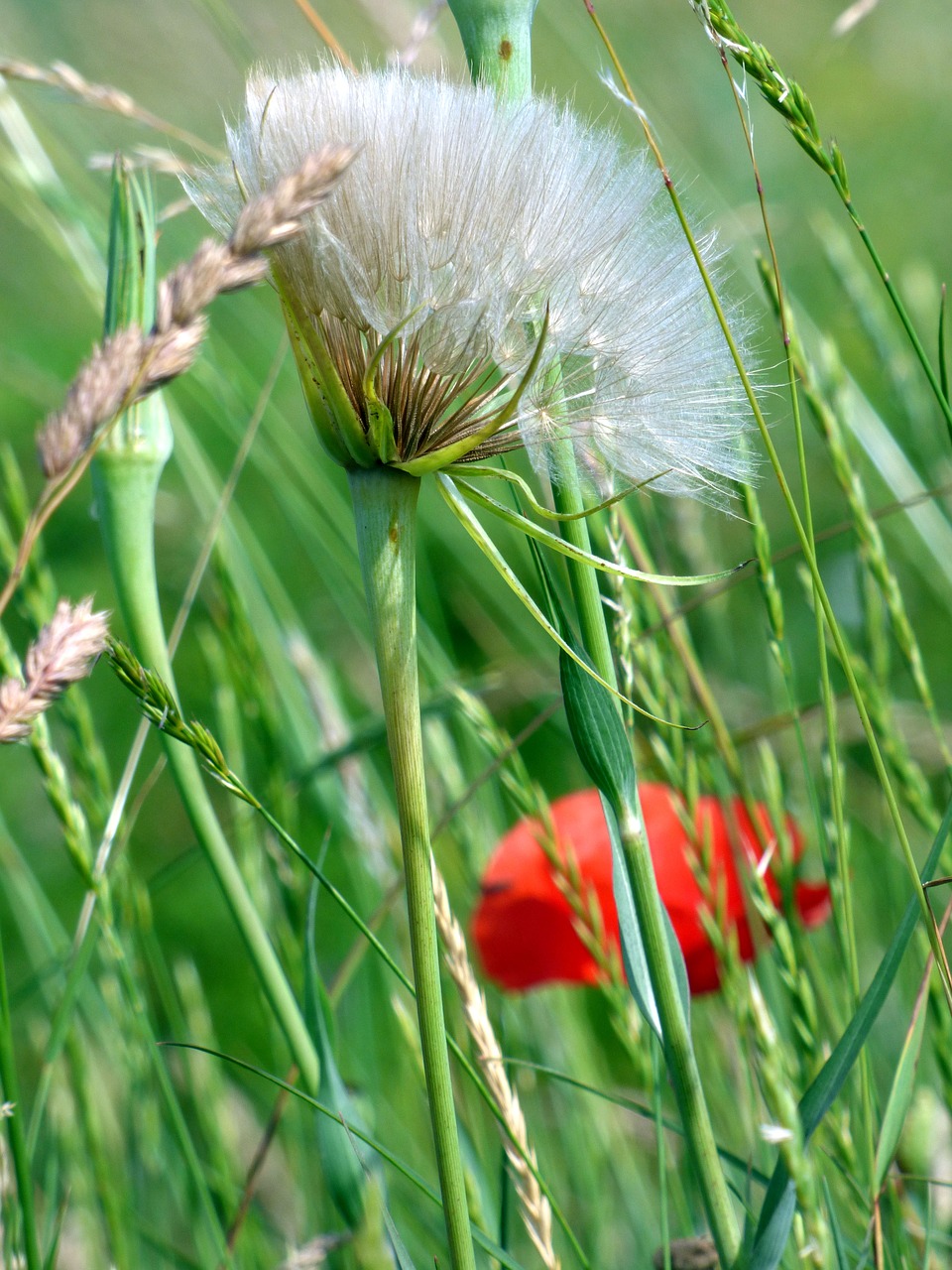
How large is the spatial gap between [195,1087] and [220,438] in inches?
56.2

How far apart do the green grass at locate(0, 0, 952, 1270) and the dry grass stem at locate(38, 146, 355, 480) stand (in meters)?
0.15

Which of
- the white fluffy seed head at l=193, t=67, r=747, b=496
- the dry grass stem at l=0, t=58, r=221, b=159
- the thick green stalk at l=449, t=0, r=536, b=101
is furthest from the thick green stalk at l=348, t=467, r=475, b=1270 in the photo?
the dry grass stem at l=0, t=58, r=221, b=159

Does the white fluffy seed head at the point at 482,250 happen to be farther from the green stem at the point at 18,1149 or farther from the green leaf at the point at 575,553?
the green stem at the point at 18,1149

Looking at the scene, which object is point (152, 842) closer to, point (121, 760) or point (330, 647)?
point (121, 760)

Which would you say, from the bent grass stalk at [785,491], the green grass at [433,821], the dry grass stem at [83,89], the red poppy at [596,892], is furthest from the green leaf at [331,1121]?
the dry grass stem at [83,89]

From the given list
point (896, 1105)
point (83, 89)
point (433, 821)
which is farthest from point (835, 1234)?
point (83, 89)

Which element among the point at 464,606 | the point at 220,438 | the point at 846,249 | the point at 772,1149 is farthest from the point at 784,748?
the point at 220,438

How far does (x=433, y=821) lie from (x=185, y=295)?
2.36ft

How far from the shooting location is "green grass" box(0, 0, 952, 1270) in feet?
1.85

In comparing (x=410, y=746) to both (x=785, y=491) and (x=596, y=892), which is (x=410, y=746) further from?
(x=596, y=892)

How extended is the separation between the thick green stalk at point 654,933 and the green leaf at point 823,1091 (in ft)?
0.09

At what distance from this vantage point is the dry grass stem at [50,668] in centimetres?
30

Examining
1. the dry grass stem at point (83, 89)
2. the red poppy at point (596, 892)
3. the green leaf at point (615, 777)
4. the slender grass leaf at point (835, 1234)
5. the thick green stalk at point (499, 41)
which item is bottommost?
the slender grass leaf at point (835, 1234)

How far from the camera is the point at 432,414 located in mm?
371
